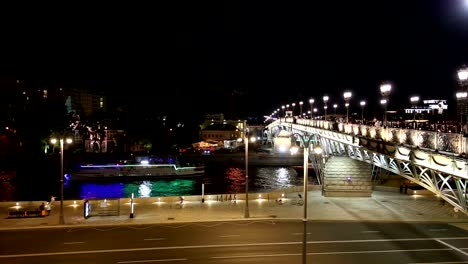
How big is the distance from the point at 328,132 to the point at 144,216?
20.9 metres

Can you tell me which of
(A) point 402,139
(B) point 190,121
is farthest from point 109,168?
(A) point 402,139

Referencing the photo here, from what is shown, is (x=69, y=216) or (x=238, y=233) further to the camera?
(x=69, y=216)

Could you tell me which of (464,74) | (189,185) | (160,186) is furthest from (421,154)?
(160,186)

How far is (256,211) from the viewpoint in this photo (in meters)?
36.8

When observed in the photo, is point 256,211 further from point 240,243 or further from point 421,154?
point 421,154

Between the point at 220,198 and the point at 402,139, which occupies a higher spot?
the point at 402,139

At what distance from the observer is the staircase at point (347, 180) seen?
4569 centimetres

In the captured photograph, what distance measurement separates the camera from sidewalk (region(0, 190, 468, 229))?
1296 inches

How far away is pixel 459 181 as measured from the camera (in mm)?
22047

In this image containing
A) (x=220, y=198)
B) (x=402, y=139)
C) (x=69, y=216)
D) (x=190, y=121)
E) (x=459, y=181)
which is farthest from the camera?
(x=190, y=121)

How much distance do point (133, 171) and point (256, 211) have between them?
2017 inches

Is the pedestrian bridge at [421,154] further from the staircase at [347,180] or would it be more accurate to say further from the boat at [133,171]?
the boat at [133,171]

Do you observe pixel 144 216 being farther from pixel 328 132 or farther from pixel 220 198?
pixel 328 132

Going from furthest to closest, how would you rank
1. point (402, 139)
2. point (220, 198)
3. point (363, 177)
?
point (363, 177)
point (220, 198)
point (402, 139)
